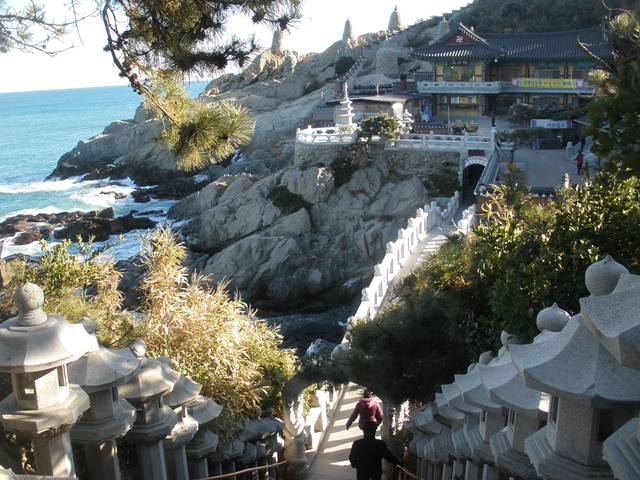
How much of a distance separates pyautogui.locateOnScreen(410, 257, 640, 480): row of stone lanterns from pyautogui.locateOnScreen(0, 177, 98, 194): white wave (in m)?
55.7

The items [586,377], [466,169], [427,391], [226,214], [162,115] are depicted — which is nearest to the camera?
[586,377]

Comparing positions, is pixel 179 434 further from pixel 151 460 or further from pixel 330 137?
pixel 330 137

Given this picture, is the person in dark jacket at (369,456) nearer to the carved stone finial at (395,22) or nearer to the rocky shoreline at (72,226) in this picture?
the rocky shoreline at (72,226)

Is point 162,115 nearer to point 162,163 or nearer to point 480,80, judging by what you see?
point 480,80

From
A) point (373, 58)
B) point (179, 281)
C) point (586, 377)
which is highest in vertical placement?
point (373, 58)

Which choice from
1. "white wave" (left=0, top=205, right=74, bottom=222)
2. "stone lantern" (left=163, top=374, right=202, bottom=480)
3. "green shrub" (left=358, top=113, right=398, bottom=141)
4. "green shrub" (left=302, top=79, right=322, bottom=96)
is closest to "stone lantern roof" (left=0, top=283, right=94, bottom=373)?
"stone lantern" (left=163, top=374, right=202, bottom=480)

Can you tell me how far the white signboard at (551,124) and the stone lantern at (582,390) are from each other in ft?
108

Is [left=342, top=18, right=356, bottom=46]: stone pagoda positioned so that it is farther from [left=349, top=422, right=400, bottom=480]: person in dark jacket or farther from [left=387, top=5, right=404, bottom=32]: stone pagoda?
[left=349, top=422, right=400, bottom=480]: person in dark jacket

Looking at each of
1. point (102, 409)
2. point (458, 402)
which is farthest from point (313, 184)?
point (102, 409)

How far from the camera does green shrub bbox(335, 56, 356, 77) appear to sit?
6077 cm

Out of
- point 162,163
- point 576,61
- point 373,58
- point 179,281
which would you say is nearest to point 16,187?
point 162,163

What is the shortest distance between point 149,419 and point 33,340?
1.62 metres

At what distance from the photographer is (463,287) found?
32.2 ft

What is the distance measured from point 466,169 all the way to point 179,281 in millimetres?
22798
